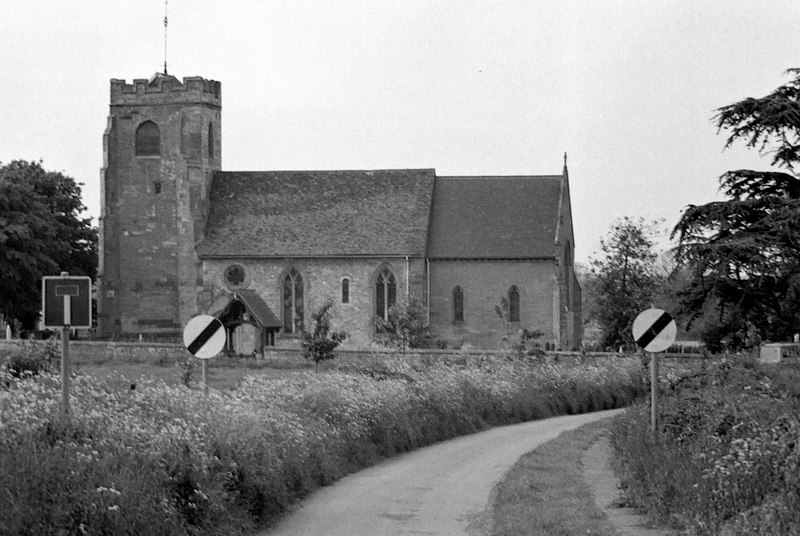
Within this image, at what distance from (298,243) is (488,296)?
9.38 m

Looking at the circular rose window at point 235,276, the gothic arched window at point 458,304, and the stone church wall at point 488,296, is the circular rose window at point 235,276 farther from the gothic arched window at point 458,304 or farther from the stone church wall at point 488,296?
the gothic arched window at point 458,304

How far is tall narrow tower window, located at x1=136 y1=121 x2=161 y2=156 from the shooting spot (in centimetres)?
6100

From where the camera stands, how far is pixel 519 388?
33719mm

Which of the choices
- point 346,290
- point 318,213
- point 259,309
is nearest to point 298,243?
point 318,213

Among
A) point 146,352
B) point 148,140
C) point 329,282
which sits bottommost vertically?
point 146,352

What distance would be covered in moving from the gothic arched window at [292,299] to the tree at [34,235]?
37.1 feet

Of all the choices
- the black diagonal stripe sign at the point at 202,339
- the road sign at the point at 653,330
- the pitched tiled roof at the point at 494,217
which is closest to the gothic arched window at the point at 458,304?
the pitched tiled roof at the point at 494,217

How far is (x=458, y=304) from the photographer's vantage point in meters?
59.3

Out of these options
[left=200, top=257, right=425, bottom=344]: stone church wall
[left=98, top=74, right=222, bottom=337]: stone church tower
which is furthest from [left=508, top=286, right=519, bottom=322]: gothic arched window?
[left=98, top=74, right=222, bottom=337]: stone church tower

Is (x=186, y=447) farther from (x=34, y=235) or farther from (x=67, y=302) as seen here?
(x=34, y=235)

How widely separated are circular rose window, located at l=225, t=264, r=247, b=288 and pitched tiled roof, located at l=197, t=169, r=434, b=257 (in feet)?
2.58

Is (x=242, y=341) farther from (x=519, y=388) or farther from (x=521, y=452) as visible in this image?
(x=521, y=452)

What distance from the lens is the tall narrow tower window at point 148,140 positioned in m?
61.0

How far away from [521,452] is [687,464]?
9805mm
